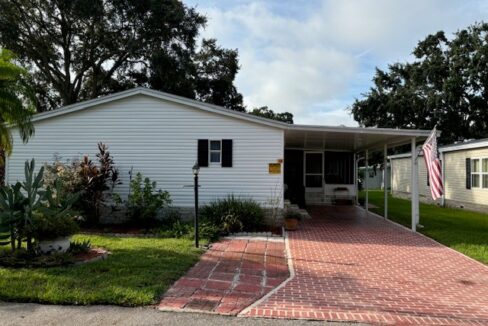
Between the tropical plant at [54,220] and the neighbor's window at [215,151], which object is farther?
the neighbor's window at [215,151]

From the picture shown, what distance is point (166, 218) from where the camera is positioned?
11891mm

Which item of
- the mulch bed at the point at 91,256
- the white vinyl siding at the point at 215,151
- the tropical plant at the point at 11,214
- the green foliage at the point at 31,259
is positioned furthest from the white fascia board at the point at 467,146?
the tropical plant at the point at 11,214

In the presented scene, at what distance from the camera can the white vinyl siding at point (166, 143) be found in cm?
1199

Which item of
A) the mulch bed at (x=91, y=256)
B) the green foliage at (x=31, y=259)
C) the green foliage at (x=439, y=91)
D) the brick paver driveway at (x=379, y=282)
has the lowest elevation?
the brick paver driveway at (x=379, y=282)

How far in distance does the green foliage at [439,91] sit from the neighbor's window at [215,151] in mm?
20498

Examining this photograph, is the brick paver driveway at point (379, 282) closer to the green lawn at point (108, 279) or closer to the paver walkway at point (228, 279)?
the paver walkway at point (228, 279)

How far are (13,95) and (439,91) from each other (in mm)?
27193

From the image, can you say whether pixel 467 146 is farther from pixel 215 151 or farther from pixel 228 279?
pixel 228 279

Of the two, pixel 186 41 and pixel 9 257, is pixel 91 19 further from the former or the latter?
pixel 9 257

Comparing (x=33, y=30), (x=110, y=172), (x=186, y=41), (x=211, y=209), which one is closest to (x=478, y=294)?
(x=211, y=209)

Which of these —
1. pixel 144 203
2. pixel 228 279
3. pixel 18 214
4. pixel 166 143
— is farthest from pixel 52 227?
pixel 166 143

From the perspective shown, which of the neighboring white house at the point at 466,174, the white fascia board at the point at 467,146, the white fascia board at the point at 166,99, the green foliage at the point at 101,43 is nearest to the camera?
the white fascia board at the point at 166,99

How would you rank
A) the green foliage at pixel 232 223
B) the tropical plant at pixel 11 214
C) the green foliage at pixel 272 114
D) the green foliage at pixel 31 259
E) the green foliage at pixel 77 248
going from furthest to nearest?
the green foliage at pixel 272 114 < the green foliage at pixel 232 223 < the green foliage at pixel 77 248 < the tropical plant at pixel 11 214 < the green foliage at pixel 31 259

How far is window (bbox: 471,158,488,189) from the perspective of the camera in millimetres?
16578
